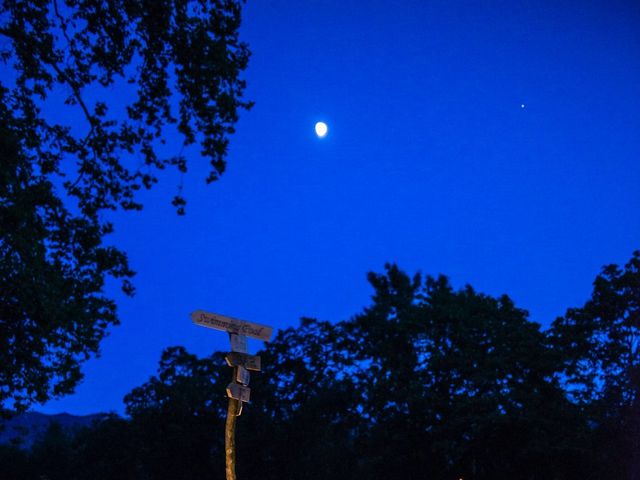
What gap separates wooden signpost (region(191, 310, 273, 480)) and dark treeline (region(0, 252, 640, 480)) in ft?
61.3

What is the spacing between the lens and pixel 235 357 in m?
7.14

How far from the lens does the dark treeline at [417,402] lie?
72.2 feet

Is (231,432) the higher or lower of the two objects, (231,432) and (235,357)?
the lower

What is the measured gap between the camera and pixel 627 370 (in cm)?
2081

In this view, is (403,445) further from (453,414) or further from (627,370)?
(627,370)

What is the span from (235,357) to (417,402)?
20.2 m

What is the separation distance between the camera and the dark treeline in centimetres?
2200

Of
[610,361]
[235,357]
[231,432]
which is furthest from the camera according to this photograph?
[610,361]

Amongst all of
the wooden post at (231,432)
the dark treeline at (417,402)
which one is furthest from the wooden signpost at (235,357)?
the dark treeline at (417,402)

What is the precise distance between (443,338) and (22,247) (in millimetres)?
23364

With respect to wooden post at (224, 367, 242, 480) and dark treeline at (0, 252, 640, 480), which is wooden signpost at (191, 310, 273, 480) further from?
dark treeline at (0, 252, 640, 480)

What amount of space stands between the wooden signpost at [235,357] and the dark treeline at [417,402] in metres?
18.7

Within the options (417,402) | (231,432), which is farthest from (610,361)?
(231,432)

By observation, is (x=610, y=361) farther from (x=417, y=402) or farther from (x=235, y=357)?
(x=235, y=357)
